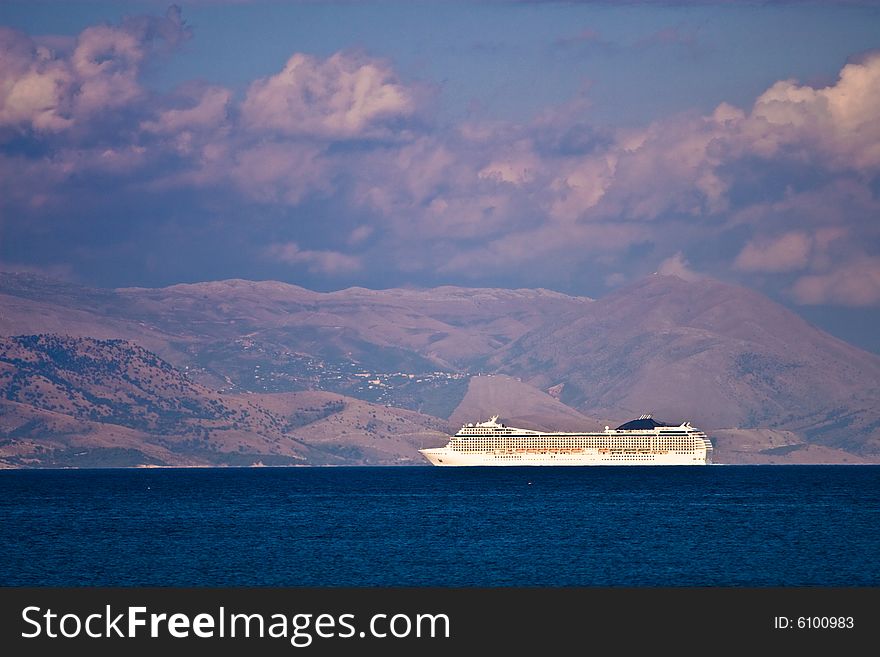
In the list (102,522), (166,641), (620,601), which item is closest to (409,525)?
(102,522)

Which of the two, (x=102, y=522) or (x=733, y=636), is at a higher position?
(x=102, y=522)

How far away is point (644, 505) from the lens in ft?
533

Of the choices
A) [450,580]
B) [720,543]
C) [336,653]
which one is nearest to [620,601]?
[336,653]

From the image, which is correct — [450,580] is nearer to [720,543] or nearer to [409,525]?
[720,543]

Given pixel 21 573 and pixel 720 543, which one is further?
pixel 720 543

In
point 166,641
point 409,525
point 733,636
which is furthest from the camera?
point 409,525

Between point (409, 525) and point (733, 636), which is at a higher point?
point (409, 525)

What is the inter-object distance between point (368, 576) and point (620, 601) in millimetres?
31895

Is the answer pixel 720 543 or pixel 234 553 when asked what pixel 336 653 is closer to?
pixel 234 553

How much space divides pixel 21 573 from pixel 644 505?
292 ft

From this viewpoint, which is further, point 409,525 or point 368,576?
point 409,525

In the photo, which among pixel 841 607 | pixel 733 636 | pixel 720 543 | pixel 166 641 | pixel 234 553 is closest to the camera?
pixel 166 641

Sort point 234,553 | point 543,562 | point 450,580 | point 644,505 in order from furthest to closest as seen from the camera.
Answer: point 644,505 → point 234,553 → point 543,562 → point 450,580

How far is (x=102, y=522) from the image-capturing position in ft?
439
